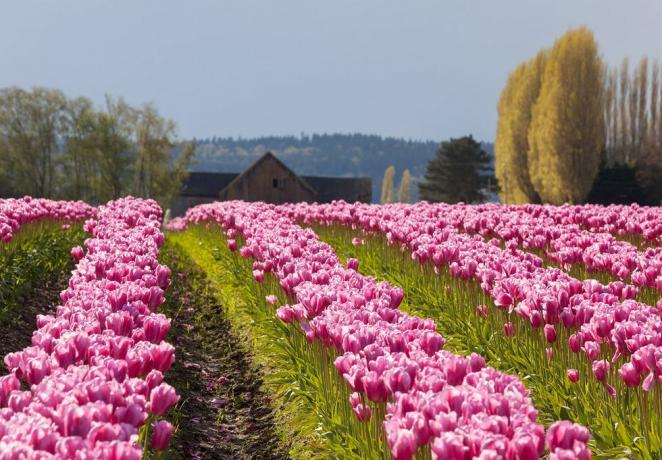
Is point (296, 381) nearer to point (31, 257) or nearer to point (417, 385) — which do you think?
point (417, 385)

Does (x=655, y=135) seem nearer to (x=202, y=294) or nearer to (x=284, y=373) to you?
(x=202, y=294)

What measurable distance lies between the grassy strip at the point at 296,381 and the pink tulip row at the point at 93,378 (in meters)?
1.45

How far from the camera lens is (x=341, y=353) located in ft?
19.0

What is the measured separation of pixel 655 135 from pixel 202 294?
59433 mm

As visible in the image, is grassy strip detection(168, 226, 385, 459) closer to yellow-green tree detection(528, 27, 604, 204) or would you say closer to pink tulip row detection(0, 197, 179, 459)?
pink tulip row detection(0, 197, 179, 459)

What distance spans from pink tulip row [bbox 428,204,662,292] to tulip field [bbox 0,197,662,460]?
3 cm

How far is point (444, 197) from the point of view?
3174 inches

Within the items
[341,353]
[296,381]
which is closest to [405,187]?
[296,381]

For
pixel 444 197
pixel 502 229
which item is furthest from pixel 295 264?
pixel 444 197

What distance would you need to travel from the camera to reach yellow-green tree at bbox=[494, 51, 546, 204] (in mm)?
58875

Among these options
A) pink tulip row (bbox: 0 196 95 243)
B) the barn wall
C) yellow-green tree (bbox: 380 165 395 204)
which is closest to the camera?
pink tulip row (bbox: 0 196 95 243)

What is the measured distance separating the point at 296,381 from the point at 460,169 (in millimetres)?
74459

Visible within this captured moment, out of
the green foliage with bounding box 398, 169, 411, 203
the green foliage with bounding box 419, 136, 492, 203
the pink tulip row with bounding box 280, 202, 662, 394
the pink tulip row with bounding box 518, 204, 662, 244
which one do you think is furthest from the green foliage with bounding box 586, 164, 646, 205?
the green foliage with bounding box 398, 169, 411, 203

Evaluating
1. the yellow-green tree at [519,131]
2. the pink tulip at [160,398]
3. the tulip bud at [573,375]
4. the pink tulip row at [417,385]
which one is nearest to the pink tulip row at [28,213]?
the pink tulip row at [417,385]
